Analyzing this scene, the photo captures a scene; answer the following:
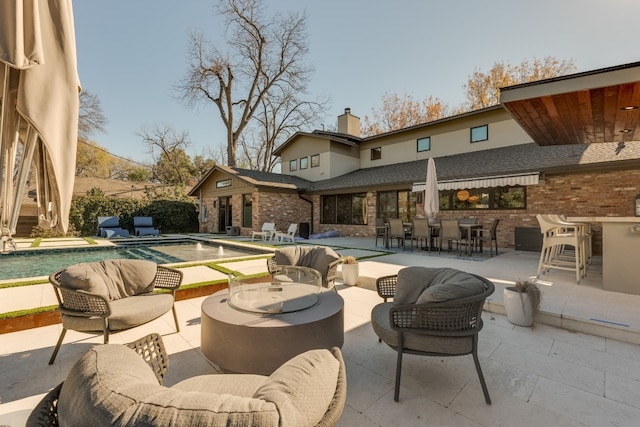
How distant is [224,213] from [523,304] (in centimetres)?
1929

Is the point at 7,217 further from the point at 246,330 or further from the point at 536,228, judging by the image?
the point at 536,228

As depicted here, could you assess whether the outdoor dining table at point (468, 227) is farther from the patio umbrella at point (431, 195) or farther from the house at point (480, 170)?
the house at point (480, 170)

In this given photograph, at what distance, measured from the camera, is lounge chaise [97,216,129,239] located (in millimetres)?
15977

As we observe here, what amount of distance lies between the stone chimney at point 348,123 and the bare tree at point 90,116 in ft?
67.9

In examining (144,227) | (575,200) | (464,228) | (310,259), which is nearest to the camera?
(310,259)

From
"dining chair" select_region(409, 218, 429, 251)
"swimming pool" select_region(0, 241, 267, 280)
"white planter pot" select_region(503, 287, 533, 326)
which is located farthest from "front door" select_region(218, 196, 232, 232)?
"white planter pot" select_region(503, 287, 533, 326)

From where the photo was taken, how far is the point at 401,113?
82.0 ft

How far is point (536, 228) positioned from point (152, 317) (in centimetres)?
1190

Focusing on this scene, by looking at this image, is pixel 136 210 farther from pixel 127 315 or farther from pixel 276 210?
pixel 127 315

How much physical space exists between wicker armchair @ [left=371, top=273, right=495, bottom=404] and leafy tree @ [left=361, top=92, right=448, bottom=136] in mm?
23812

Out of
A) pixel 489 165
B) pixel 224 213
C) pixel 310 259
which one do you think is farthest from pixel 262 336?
pixel 224 213

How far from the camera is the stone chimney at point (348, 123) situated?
69.0ft

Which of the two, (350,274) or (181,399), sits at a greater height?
(181,399)

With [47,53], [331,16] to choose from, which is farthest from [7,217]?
[331,16]
